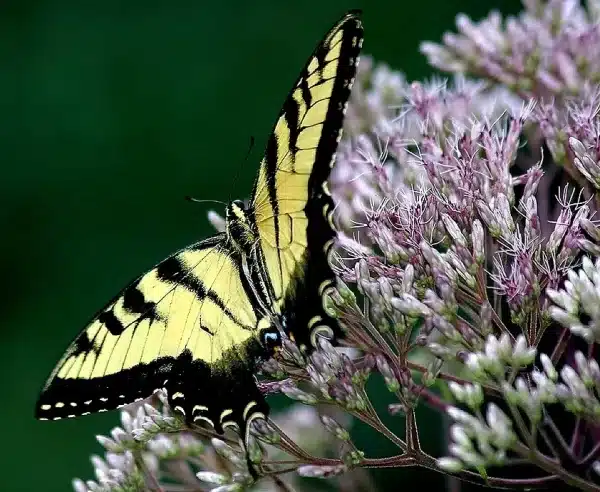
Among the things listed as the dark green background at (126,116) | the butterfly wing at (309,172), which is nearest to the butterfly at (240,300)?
the butterfly wing at (309,172)

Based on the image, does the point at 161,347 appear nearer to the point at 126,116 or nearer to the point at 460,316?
the point at 460,316

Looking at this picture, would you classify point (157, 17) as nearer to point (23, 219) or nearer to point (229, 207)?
point (23, 219)

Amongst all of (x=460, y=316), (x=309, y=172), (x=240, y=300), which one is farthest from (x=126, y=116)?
(x=460, y=316)

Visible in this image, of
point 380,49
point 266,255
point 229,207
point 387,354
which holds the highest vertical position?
point 380,49

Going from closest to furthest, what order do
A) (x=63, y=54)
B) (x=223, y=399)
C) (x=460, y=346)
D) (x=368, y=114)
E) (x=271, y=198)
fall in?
(x=460, y=346), (x=223, y=399), (x=271, y=198), (x=368, y=114), (x=63, y=54)

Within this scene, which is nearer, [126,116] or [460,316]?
[460,316]

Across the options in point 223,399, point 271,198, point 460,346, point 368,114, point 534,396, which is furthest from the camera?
point 368,114

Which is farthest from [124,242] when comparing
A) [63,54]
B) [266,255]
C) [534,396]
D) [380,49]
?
[534,396]
